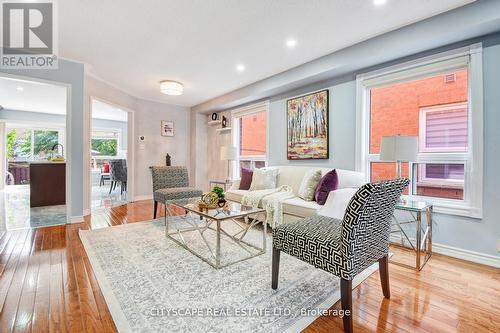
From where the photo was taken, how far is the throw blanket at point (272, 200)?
118 inches

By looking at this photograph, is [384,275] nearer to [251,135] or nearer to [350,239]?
[350,239]

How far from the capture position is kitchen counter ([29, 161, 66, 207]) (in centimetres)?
459

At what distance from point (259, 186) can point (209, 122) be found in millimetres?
2945

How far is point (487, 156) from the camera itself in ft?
7.36

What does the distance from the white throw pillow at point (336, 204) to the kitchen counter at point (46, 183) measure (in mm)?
5262

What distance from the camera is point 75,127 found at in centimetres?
357

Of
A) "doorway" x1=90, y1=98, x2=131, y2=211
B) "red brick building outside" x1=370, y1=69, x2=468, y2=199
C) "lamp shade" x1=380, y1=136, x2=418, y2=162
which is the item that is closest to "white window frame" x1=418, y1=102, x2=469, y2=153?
"red brick building outside" x1=370, y1=69, x2=468, y2=199

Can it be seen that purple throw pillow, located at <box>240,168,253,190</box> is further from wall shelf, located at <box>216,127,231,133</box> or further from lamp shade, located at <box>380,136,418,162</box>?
lamp shade, located at <box>380,136,418,162</box>

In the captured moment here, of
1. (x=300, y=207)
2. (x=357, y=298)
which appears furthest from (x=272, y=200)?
(x=357, y=298)

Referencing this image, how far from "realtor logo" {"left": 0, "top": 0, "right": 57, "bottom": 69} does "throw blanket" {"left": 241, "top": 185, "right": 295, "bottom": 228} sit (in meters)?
2.97

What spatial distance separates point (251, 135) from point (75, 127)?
3108 millimetres

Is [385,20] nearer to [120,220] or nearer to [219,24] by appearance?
[219,24]

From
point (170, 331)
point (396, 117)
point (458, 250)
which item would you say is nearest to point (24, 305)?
point (170, 331)

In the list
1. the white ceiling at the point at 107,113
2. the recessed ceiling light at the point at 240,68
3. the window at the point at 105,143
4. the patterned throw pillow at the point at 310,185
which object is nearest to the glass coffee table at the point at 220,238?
the patterned throw pillow at the point at 310,185
